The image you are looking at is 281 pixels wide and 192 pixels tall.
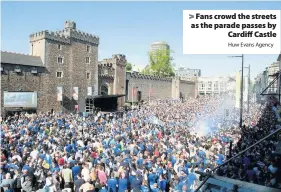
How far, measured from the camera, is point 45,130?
19.9 m

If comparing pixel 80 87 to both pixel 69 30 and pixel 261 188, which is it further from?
pixel 261 188

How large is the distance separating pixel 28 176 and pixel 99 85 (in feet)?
126

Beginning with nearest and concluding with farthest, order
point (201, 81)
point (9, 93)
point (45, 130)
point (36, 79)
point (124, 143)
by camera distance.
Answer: point (124, 143)
point (45, 130)
point (9, 93)
point (36, 79)
point (201, 81)

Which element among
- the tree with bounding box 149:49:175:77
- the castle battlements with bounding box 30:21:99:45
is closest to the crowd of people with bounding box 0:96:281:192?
the castle battlements with bounding box 30:21:99:45

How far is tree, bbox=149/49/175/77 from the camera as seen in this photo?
82562mm

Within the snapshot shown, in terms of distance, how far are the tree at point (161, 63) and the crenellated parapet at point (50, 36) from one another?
43025 mm

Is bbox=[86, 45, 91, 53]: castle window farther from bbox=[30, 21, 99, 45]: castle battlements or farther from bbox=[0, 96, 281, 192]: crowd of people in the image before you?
bbox=[0, 96, 281, 192]: crowd of people

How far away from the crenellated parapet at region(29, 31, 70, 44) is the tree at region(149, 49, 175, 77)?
43025 mm

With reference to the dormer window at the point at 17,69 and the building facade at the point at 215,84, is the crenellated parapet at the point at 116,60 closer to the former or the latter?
the dormer window at the point at 17,69

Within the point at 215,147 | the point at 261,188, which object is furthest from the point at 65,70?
the point at 261,188

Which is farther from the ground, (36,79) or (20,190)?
(36,79)

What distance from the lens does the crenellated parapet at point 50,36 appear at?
39537 millimetres

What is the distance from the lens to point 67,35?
4262 centimetres

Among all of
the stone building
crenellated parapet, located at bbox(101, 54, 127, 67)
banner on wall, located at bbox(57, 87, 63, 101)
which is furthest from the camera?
crenellated parapet, located at bbox(101, 54, 127, 67)
